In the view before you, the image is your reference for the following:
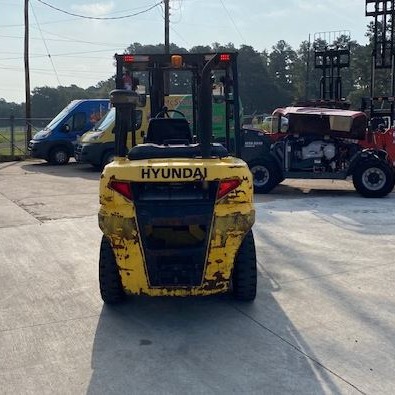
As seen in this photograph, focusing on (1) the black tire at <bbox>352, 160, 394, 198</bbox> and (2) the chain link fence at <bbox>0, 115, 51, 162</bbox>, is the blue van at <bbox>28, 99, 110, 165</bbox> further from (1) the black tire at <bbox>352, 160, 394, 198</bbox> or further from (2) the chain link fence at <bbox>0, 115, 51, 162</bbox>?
(1) the black tire at <bbox>352, 160, 394, 198</bbox>

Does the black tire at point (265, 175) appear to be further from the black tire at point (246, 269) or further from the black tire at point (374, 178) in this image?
the black tire at point (246, 269)

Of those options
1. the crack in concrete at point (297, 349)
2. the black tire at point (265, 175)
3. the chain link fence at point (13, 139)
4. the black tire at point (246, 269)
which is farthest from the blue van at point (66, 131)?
the crack in concrete at point (297, 349)

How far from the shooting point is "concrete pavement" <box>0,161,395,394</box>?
3750 millimetres

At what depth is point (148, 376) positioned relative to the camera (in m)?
3.79

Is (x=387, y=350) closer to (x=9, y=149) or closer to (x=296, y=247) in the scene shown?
(x=296, y=247)

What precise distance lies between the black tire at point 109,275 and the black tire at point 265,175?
7.19 metres

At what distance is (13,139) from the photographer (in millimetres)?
20844

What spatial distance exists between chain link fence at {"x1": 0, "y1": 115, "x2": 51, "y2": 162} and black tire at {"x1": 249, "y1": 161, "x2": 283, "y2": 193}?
38.4 ft

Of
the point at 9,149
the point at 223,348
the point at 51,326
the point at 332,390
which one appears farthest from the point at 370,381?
the point at 9,149

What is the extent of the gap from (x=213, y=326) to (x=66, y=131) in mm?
14844

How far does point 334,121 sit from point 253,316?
7.28m

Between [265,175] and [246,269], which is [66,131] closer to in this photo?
[265,175]

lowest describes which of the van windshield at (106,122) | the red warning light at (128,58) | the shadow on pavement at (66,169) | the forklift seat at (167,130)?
the shadow on pavement at (66,169)

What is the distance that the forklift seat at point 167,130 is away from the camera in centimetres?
591
